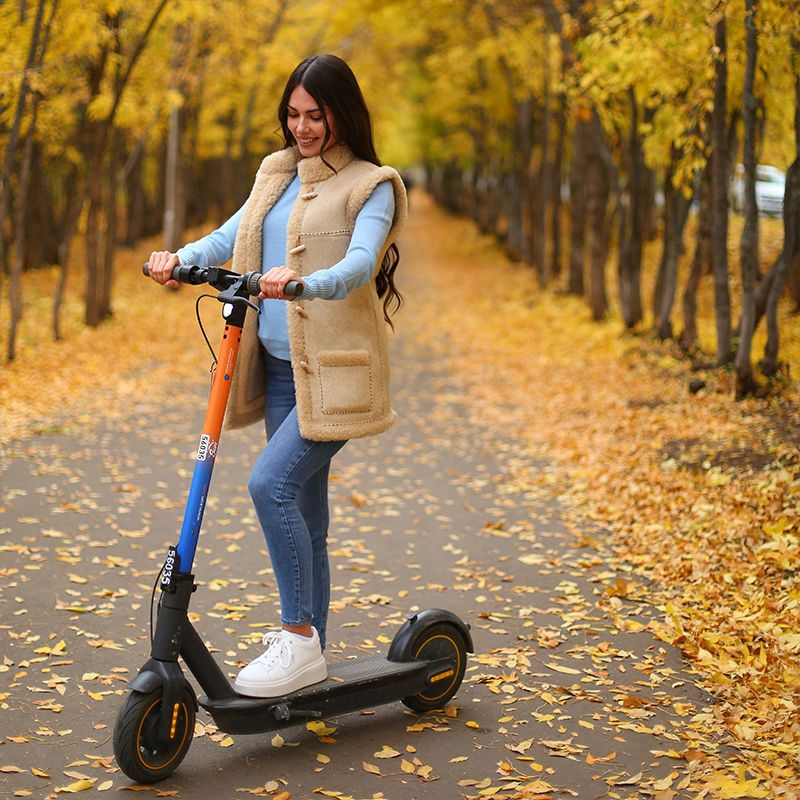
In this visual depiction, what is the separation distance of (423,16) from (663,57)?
1710 centimetres

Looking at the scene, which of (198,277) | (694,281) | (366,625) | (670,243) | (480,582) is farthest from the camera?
(670,243)

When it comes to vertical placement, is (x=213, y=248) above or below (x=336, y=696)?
above

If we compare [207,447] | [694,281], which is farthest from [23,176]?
[207,447]

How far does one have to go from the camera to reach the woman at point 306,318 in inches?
155

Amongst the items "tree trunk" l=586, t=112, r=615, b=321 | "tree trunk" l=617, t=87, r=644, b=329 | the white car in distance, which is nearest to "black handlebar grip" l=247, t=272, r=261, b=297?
"tree trunk" l=617, t=87, r=644, b=329

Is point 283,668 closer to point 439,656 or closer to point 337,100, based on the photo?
point 439,656

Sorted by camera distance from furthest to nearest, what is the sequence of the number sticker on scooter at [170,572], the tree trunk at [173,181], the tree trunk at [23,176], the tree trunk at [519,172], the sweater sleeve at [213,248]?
the tree trunk at [519,172], the tree trunk at [173,181], the tree trunk at [23,176], the sweater sleeve at [213,248], the number sticker on scooter at [170,572]

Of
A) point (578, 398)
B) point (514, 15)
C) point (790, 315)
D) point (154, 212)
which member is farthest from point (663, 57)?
point (154, 212)

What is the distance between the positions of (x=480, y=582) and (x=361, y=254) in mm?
3100

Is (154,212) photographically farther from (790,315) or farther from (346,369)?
(346,369)

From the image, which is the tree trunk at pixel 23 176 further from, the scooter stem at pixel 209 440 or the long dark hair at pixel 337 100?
the scooter stem at pixel 209 440

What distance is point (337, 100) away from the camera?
3.91m

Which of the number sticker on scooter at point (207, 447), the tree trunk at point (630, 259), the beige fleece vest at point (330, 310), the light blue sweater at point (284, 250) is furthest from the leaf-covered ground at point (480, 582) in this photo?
the tree trunk at point (630, 259)

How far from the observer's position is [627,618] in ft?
18.7
